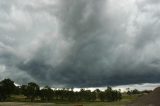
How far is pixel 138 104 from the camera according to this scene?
8144 centimetres

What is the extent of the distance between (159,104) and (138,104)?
6.78m

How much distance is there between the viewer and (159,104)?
76000 millimetres

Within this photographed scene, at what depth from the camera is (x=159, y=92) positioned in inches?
3243

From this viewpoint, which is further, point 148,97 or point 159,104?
point 148,97

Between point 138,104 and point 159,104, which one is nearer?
point 159,104

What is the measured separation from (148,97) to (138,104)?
10.9 feet

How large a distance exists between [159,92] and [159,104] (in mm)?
6876

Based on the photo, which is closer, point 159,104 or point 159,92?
point 159,104

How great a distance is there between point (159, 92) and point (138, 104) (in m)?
6.31
